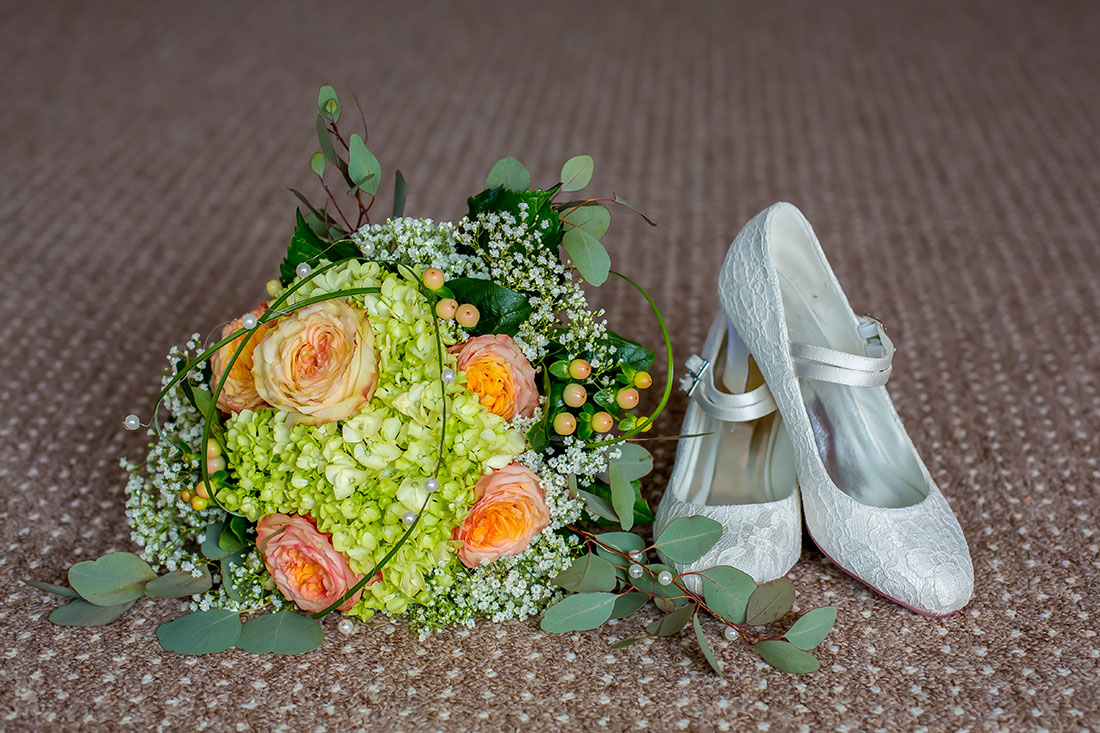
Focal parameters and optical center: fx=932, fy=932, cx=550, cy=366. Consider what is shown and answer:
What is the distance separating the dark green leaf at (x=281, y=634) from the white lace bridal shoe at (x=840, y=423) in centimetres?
36

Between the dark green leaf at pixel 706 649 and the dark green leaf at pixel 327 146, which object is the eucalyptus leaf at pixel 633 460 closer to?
the dark green leaf at pixel 706 649

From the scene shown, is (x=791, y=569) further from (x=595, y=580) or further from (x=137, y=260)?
(x=137, y=260)

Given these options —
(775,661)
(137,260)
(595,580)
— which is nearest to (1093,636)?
(775,661)

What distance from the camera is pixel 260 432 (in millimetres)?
586

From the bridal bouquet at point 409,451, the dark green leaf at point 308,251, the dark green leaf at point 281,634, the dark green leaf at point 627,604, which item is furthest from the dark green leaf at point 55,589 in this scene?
the dark green leaf at point 627,604

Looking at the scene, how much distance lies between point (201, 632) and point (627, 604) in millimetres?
276

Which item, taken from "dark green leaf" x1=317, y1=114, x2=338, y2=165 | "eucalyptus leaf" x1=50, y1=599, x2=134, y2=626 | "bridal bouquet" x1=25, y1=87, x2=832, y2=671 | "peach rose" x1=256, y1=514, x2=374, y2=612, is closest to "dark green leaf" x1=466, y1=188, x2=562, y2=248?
"bridal bouquet" x1=25, y1=87, x2=832, y2=671

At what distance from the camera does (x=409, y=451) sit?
21.9 inches

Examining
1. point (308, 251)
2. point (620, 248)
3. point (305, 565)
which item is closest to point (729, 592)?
point (305, 565)

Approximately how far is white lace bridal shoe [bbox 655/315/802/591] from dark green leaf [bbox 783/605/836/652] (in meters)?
0.06

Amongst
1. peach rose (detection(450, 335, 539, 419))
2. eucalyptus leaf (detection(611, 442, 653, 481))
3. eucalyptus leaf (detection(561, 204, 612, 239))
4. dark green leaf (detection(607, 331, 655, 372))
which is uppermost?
eucalyptus leaf (detection(561, 204, 612, 239))

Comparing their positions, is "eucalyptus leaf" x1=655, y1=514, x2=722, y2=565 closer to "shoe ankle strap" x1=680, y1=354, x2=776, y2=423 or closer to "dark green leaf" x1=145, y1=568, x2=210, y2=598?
"shoe ankle strap" x1=680, y1=354, x2=776, y2=423

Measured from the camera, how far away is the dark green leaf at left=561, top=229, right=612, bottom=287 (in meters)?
0.64

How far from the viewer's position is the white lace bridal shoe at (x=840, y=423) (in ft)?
2.08
